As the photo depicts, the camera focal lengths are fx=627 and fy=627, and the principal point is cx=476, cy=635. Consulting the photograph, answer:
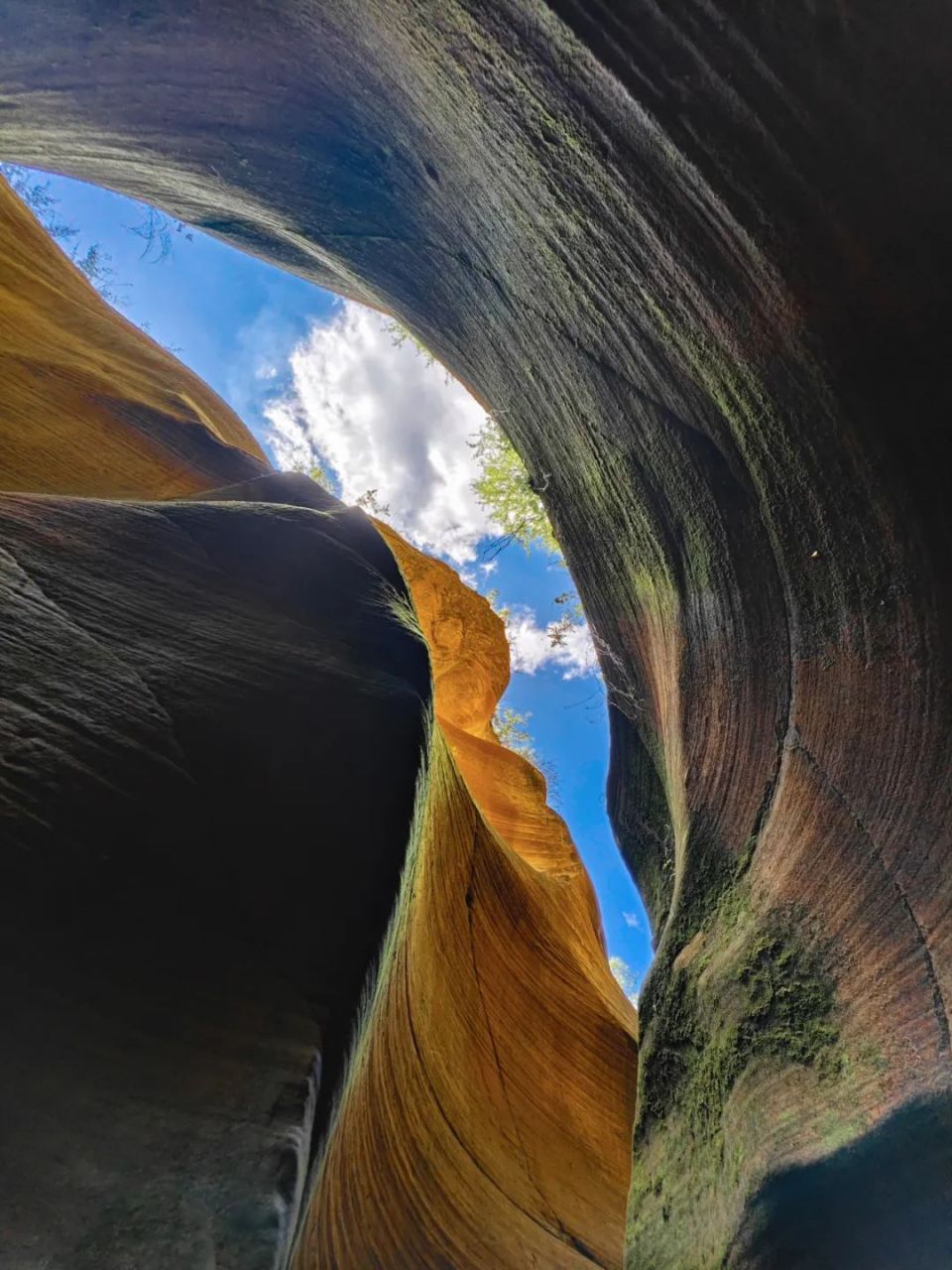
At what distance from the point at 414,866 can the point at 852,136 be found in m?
3.92

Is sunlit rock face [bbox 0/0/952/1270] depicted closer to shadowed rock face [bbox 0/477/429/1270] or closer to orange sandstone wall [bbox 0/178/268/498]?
shadowed rock face [bbox 0/477/429/1270]

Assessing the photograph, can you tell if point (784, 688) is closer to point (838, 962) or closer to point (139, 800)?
point (838, 962)

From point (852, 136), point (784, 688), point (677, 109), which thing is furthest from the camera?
point (784, 688)

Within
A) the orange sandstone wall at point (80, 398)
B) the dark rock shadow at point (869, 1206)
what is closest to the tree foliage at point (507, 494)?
the orange sandstone wall at point (80, 398)

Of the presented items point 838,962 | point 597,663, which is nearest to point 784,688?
point 838,962

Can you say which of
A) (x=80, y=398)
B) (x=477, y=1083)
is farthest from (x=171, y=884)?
(x=80, y=398)

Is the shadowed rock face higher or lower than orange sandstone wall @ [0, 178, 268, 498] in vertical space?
lower

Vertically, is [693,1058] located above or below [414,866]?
below

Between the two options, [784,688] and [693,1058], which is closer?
[784,688]

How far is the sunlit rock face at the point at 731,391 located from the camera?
6.42 feet

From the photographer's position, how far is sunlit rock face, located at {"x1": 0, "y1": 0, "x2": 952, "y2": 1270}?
1.96 m

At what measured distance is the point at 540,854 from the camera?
11.3m

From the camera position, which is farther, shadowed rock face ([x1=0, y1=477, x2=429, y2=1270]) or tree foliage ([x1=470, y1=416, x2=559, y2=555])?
tree foliage ([x1=470, y1=416, x2=559, y2=555])

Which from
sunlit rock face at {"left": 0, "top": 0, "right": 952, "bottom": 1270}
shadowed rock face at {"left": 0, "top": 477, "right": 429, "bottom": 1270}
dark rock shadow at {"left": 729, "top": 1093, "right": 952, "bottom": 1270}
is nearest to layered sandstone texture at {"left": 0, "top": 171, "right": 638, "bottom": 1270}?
shadowed rock face at {"left": 0, "top": 477, "right": 429, "bottom": 1270}
